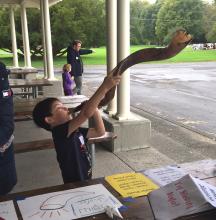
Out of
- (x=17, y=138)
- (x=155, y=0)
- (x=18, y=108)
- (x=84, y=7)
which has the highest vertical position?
(x=155, y=0)

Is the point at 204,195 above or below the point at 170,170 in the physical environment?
above

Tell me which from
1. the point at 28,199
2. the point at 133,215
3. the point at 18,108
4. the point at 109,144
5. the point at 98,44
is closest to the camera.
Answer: the point at 133,215

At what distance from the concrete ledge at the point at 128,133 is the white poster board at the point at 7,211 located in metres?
3.34

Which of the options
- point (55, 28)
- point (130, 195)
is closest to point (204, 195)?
point (130, 195)

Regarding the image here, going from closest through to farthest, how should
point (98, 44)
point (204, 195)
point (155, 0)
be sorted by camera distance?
point (204, 195) → point (98, 44) → point (155, 0)

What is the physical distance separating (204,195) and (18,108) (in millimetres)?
4847

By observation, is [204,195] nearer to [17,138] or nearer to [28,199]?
[28,199]

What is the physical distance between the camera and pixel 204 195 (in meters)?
1.71

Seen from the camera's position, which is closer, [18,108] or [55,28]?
[18,108]

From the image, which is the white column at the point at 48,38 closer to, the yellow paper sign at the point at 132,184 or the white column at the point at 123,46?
the white column at the point at 123,46

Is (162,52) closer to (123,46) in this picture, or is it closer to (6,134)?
(6,134)

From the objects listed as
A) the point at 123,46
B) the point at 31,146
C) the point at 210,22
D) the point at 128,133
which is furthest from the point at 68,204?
the point at 210,22

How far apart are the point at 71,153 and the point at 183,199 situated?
37.7 inches

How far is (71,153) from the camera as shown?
8.09ft
